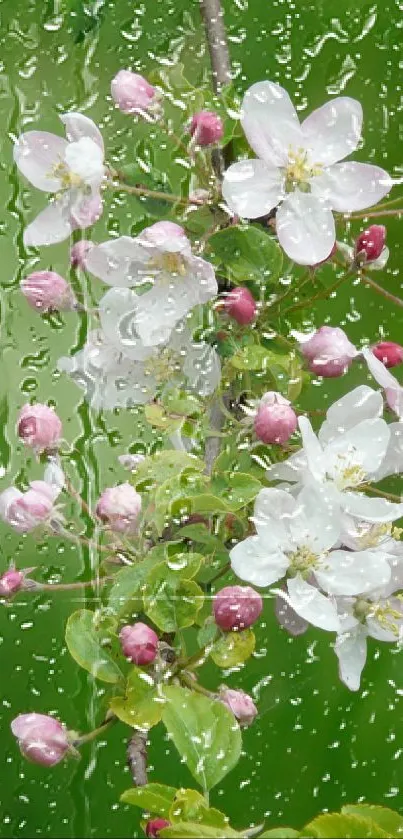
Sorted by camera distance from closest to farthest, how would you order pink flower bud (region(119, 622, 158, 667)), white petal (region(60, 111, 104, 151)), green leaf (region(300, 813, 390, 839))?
green leaf (region(300, 813, 390, 839))
pink flower bud (region(119, 622, 158, 667))
white petal (region(60, 111, 104, 151))

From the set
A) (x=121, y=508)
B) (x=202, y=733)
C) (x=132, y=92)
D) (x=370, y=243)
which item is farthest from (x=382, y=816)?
(x=132, y=92)

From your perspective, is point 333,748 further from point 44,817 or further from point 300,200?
point 300,200

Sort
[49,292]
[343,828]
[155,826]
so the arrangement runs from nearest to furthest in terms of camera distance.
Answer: [343,828], [155,826], [49,292]

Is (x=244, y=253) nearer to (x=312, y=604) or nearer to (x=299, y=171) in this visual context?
(x=299, y=171)

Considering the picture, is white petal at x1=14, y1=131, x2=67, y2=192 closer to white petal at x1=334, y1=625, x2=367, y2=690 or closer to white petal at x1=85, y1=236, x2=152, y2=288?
white petal at x1=85, y1=236, x2=152, y2=288

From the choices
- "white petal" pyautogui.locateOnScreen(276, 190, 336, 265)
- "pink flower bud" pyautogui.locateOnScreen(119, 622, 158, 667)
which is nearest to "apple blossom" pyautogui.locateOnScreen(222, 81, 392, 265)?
"white petal" pyautogui.locateOnScreen(276, 190, 336, 265)
